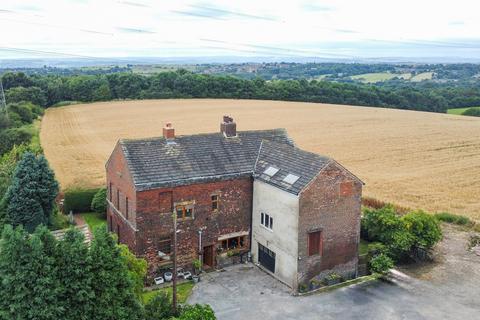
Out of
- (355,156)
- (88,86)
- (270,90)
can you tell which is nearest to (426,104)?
(270,90)

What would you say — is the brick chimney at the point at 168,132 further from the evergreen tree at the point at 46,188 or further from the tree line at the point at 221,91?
the tree line at the point at 221,91

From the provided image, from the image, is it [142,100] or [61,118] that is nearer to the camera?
[61,118]

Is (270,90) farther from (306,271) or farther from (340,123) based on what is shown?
(306,271)

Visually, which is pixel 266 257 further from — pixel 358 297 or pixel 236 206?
pixel 358 297

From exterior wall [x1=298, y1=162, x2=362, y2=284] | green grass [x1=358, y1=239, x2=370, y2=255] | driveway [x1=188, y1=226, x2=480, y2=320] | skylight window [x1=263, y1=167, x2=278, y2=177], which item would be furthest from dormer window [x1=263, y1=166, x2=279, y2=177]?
green grass [x1=358, y1=239, x2=370, y2=255]

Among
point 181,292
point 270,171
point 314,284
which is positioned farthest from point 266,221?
point 181,292

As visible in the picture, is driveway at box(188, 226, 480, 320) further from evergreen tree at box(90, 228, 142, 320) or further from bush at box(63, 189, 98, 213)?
bush at box(63, 189, 98, 213)

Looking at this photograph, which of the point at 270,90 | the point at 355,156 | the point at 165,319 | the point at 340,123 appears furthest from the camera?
the point at 270,90
